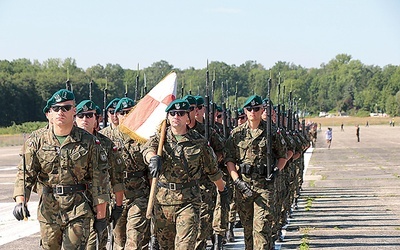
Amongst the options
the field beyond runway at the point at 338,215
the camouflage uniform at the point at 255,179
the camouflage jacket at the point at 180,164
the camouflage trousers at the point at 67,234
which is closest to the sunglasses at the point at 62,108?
the camouflage trousers at the point at 67,234

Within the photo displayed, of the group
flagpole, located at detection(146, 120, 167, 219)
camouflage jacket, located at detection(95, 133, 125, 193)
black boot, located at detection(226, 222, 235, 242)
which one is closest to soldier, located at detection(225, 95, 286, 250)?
flagpole, located at detection(146, 120, 167, 219)

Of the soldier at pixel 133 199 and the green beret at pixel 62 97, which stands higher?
the green beret at pixel 62 97

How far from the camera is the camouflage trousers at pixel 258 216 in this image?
911 cm

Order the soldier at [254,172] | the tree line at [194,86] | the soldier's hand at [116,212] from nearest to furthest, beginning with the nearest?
1. the soldier's hand at [116,212]
2. the soldier at [254,172]
3. the tree line at [194,86]

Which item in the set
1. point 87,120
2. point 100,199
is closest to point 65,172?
point 100,199

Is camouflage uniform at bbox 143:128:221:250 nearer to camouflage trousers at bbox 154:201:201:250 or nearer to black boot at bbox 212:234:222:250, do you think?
camouflage trousers at bbox 154:201:201:250

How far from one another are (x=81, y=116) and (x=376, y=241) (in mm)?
5493

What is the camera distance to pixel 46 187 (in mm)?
6742

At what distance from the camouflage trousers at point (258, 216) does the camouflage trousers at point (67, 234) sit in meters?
2.97

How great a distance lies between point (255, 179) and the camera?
31.0 ft

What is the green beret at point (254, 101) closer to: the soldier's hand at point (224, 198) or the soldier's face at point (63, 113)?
the soldier's hand at point (224, 198)

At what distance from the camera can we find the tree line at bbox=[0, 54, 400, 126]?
1560 centimetres

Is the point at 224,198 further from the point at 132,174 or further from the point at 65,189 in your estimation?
the point at 65,189

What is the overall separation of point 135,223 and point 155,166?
56.1 inches
